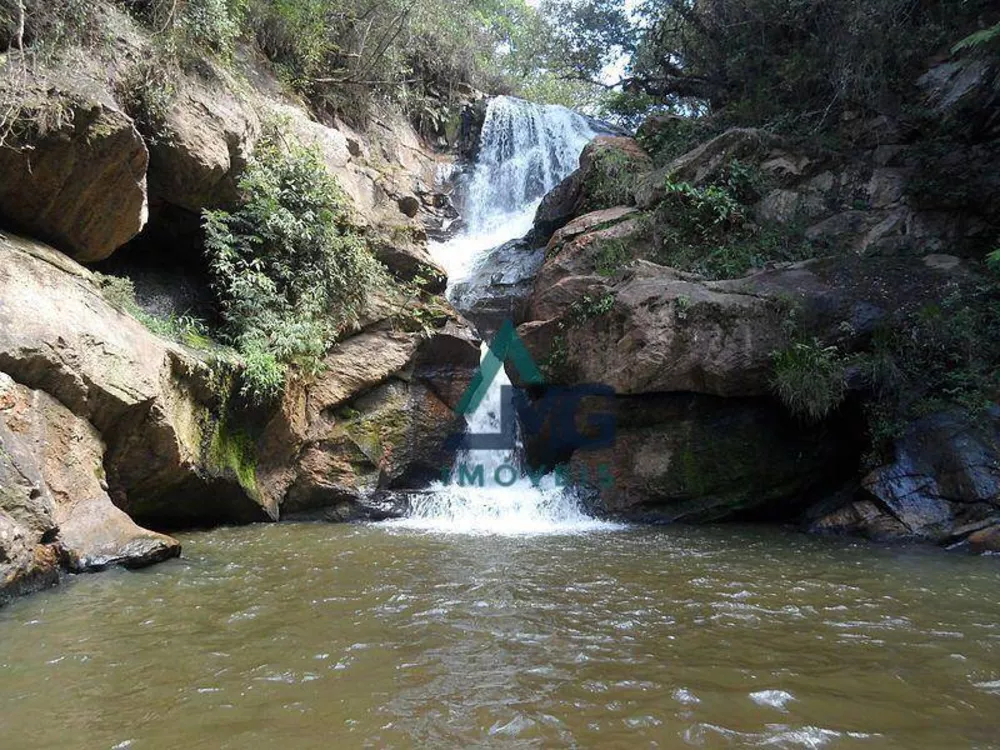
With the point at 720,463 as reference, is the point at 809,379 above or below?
above

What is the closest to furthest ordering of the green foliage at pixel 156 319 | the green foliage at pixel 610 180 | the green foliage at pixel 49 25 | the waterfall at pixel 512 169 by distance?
the green foliage at pixel 49 25 → the green foliage at pixel 156 319 → the green foliage at pixel 610 180 → the waterfall at pixel 512 169

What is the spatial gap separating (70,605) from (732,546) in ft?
21.3

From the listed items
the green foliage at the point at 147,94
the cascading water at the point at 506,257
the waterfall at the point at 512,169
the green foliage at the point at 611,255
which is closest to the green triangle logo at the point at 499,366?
the cascading water at the point at 506,257

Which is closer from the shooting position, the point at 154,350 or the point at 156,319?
the point at 154,350

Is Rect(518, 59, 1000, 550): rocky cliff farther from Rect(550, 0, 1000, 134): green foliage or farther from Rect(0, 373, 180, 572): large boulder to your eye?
Rect(0, 373, 180, 572): large boulder

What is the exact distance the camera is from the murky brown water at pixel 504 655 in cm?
297

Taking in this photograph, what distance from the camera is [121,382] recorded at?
20.4 feet

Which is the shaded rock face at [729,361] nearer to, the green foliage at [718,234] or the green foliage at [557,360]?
the green foliage at [557,360]

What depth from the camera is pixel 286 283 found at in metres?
9.51

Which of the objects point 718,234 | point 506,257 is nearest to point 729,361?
point 718,234

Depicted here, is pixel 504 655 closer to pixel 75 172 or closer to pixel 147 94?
pixel 75 172

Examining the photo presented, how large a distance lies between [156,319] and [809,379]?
28.2 ft

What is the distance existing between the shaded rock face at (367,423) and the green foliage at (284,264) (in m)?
0.59

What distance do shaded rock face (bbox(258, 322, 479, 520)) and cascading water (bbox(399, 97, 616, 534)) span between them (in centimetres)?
63
